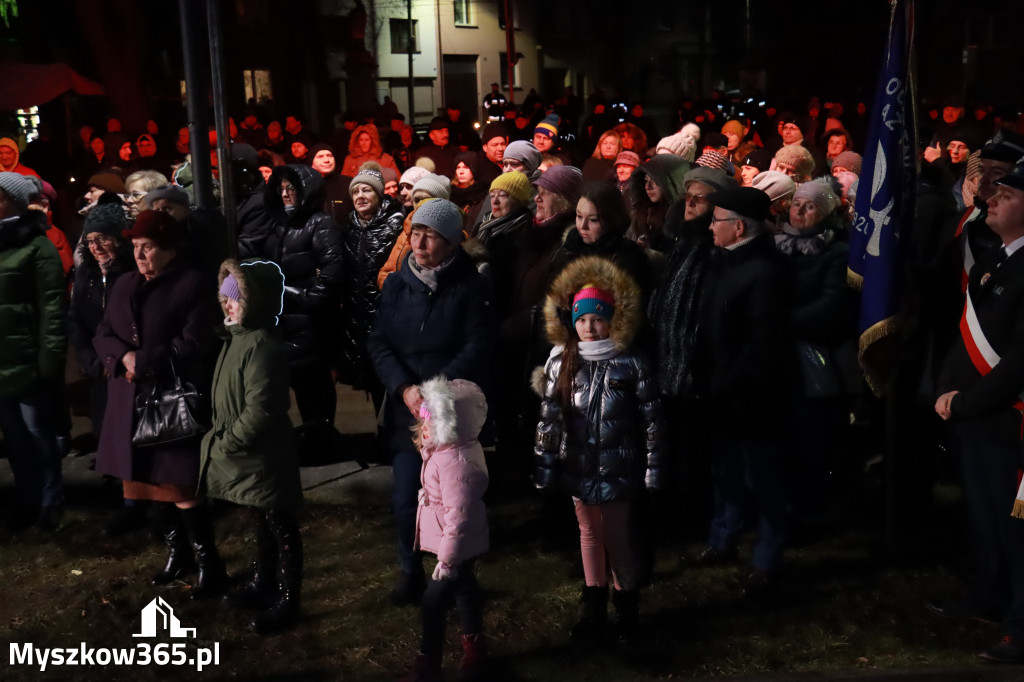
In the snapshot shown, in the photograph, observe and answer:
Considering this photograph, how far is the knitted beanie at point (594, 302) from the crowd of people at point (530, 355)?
0.05 feet

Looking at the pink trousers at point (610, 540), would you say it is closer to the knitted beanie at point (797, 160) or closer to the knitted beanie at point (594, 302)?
the knitted beanie at point (594, 302)

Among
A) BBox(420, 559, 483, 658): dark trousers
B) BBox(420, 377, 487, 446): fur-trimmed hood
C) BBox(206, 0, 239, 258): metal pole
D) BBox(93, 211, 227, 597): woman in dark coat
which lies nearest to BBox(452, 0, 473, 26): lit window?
BBox(206, 0, 239, 258): metal pole

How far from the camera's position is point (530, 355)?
616 centimetres

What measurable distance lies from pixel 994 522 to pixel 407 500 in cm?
258

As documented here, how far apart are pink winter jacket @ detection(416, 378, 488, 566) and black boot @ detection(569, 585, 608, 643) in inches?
29.5

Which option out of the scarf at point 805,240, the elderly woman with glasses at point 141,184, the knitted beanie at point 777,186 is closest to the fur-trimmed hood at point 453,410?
the scarf at point 805,240

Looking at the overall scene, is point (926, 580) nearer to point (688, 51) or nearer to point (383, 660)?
point (383, 660)

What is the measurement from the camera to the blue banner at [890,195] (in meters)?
5.45

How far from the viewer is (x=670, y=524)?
260 inches

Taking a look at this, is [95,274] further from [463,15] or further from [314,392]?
[463,15]

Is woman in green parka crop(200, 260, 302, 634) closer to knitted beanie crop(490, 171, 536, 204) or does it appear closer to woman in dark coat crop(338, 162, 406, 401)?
knitted beanie crop(490, 171, 536, 204)

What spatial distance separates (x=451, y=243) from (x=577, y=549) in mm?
1838

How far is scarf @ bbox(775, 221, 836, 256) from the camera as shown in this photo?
19.7ft

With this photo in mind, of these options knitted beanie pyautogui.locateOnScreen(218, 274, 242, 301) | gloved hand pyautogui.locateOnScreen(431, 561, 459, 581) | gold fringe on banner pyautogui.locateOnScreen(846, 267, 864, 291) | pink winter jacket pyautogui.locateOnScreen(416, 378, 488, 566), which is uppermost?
knitted beanie pyautogui.locateOnScreen(218, 274, 242, 301)
